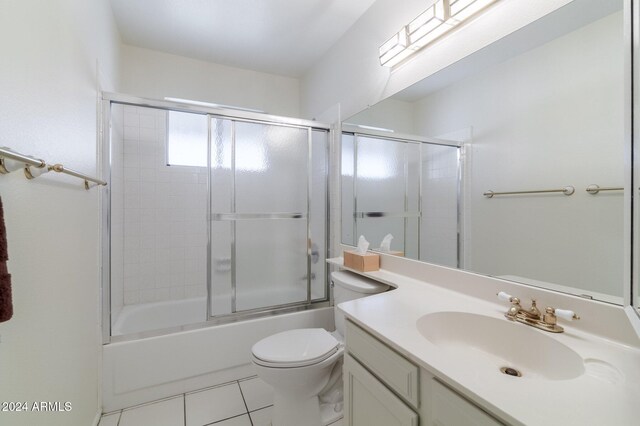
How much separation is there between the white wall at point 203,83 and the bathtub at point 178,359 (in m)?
1.99

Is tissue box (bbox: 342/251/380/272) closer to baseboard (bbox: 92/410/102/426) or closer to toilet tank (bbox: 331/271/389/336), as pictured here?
toilet tank (bbox: 331/271/389/336)

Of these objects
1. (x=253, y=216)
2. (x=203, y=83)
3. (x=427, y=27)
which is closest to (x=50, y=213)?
(x=253, y=216)

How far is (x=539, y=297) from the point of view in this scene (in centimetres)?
94

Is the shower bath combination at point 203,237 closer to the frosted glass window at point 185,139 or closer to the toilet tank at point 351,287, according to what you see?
the frosted glass window at point 185,139

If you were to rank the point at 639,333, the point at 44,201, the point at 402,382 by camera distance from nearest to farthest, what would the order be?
the point at 639,333 < the point at 402,382 < the point at 44,201

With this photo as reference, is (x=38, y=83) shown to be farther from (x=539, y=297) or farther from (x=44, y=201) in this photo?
(x=539, y=297)

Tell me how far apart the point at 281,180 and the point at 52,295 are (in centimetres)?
149

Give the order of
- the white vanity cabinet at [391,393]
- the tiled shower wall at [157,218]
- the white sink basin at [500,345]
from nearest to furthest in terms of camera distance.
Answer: the white vanity cabinet at [391,393] < the white sink basin at [500,345] < the tiled shower wall at [157,218]

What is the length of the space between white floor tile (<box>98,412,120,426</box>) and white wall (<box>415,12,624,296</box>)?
2.10 m

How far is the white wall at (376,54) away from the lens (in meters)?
1.11

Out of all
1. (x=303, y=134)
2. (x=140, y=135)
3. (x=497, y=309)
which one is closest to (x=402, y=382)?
(x=497, y=309)

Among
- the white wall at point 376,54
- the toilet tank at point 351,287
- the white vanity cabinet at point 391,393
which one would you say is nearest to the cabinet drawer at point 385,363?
the white vanity cabinet at point 391,393

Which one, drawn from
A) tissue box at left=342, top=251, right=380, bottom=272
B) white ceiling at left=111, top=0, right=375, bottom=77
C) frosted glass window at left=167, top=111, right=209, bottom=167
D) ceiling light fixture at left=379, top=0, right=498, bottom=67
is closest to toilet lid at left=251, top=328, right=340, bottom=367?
tissue box at left=342, top=251, right=380, bottom=272

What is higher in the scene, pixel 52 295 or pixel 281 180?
pixel 281 180
